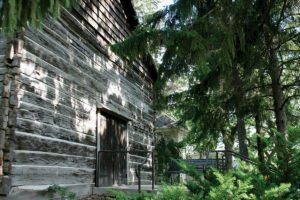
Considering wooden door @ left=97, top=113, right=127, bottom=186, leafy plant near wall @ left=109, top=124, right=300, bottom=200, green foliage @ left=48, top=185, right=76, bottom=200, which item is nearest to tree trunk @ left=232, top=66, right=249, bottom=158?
wooden door @ left=97, top=113, right=127, bottom=186

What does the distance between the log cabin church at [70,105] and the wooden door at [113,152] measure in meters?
0.02

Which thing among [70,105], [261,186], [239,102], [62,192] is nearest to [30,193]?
[62,192]

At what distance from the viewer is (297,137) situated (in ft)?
5.53

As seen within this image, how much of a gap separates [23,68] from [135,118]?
5142 mm

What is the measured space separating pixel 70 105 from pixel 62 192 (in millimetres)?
1763

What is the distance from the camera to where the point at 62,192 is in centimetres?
495

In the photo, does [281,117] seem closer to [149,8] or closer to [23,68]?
[23,68]

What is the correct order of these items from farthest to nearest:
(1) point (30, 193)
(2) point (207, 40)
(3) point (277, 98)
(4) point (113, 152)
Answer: (3) point (277, 98) < (4) point (113, 152) < (2) point (207, 40) < (1) point (30, 193)

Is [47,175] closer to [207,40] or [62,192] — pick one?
[62,192]

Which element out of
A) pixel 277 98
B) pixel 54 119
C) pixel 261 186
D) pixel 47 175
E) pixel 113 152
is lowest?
pixel 47 175

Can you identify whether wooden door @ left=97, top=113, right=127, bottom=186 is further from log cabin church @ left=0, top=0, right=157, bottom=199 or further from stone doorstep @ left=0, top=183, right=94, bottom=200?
stone doorstep @ left=0, top=183, right=94, bottom=200

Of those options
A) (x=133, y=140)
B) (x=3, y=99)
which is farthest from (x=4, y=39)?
(x=133, y=140)

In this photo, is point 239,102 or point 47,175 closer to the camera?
point 47,175

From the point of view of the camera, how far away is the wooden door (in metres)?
6.96
